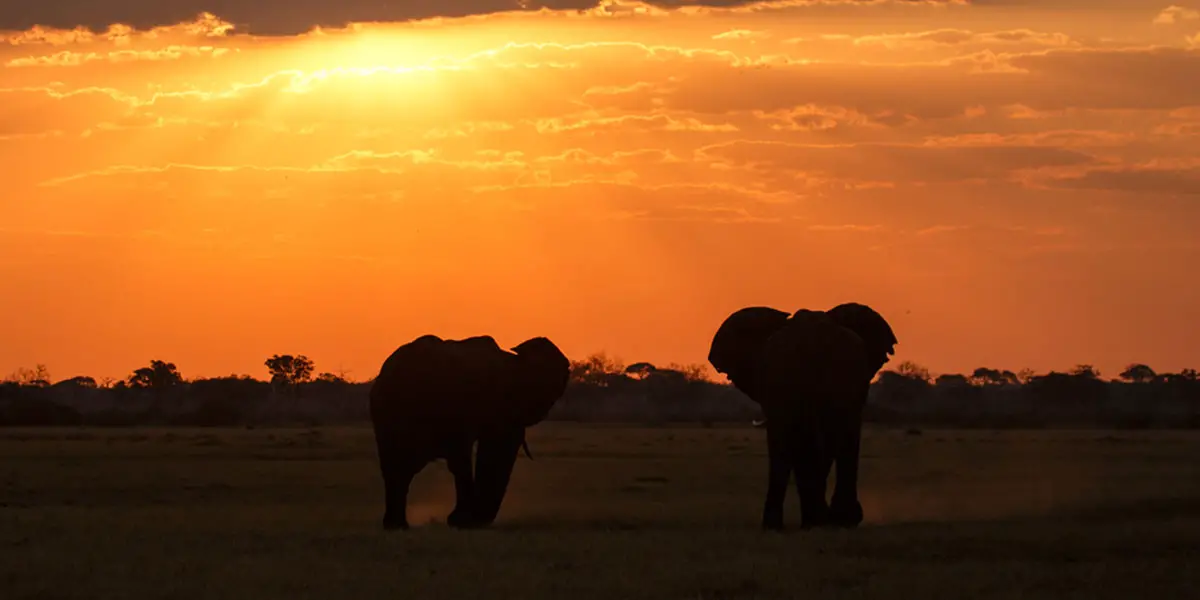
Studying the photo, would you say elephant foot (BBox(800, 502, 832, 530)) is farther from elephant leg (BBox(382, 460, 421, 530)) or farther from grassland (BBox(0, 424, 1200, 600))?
elephant leg (BBox(382, 460, 421, 530))

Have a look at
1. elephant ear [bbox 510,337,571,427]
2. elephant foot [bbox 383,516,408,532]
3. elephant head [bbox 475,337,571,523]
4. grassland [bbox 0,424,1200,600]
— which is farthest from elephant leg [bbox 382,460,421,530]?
elephant ear [bbox 510,337,571,427]

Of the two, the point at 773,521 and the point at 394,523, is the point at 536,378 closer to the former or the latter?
the point at 394,523

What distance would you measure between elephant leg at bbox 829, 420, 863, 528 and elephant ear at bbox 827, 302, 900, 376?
298cm

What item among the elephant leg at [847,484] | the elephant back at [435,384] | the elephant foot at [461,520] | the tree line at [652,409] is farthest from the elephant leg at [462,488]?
the tree line at [652,409]

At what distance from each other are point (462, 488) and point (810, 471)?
6.67 m

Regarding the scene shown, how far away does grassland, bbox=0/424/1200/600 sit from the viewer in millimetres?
23500

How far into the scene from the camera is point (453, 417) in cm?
3494

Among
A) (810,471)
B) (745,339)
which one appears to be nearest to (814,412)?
(810,471)

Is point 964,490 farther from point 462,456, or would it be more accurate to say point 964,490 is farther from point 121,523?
point 121,523

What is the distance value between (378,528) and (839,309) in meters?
9.64

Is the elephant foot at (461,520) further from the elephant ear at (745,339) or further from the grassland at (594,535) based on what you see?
the elephant ear at (745,339)

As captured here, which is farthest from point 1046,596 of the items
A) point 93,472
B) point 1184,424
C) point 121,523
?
point 1184,424

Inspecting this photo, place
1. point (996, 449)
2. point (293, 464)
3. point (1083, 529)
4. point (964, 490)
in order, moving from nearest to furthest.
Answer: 1. point (1083, 529)
2. point (964, 490)
3. point (293, 464)
4. point (996, 449)

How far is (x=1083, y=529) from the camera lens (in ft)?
101
